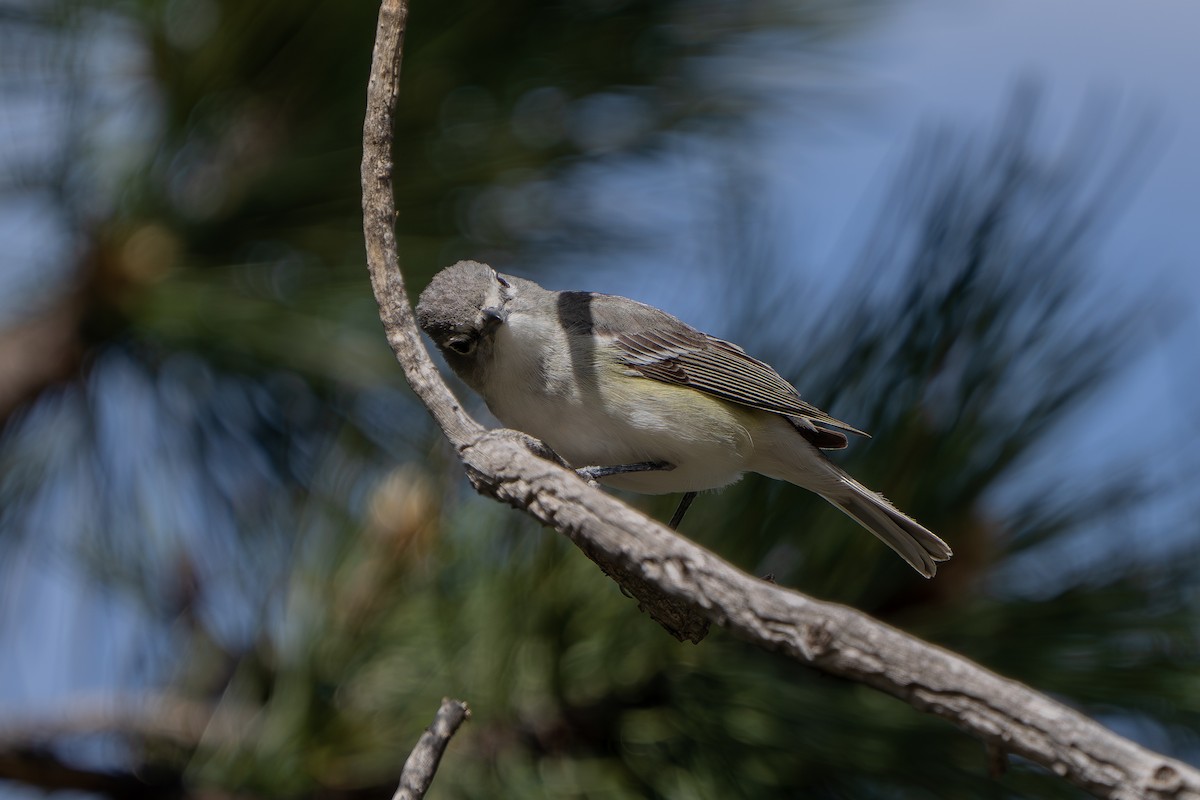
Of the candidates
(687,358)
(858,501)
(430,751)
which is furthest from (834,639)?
(687,358)

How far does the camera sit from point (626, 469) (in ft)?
10.1

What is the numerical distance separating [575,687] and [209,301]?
149 centimetres

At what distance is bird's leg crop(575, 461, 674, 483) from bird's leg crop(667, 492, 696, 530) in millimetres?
84

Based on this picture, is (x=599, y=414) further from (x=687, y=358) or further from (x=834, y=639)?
(x=834, y=639)

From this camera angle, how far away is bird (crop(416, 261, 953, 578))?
2.95 m

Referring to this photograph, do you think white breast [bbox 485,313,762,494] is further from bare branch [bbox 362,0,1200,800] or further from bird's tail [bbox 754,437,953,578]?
bare branch [bbox 362,0,1200,800]

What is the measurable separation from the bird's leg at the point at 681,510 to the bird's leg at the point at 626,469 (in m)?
0.08

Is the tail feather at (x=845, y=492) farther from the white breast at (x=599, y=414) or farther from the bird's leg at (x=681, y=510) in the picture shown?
the bird's leg at (x=681, y=510)

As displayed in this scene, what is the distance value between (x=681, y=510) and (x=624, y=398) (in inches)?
12.7

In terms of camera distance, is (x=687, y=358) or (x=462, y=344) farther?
(x=687, y=358)

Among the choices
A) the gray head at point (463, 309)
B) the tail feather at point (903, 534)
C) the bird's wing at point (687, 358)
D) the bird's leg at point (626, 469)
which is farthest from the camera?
the bird's wing at point (687, 358)

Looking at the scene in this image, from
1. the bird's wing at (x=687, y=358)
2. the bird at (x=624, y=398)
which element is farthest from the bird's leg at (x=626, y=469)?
the bird's wing at (x=687, y=358)

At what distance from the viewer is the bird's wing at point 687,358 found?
128 inches

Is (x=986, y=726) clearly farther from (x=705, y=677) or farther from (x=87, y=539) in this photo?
(x=87, y=539)
